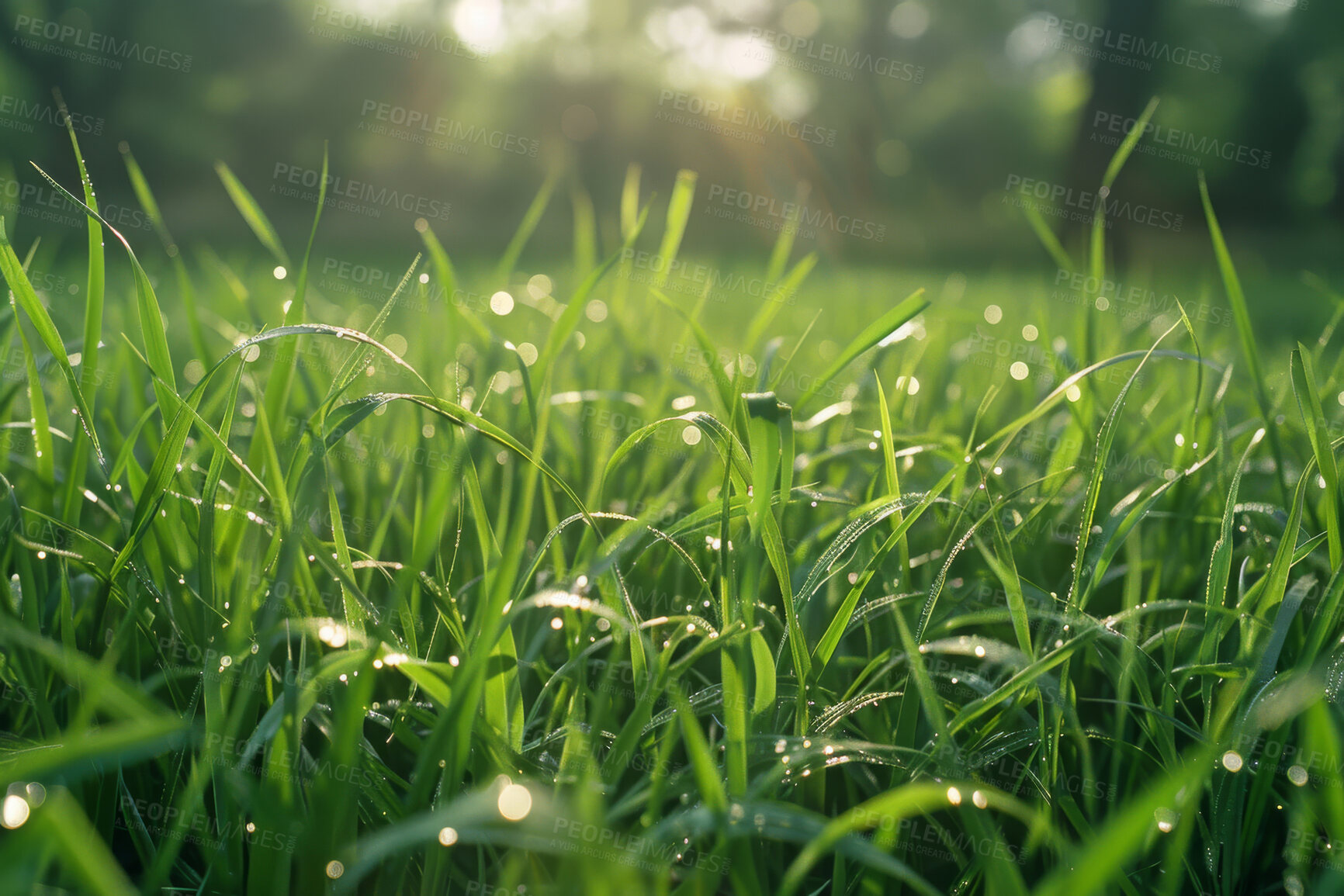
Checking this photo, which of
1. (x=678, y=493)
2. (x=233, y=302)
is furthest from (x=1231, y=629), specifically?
(x=233, y=302)

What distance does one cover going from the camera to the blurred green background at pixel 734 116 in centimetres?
985

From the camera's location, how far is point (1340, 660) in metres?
0.55

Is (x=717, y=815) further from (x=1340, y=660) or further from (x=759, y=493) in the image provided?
(x=1340, y=660)

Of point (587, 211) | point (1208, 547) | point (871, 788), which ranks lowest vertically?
point (871, 788)

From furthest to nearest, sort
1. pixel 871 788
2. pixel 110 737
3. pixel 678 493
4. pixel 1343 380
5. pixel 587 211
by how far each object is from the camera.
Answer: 1. pixel 587 211
2. pixel 1343 380
3. pixel 678 493
4. pixel 871 788
5. pixel 110 737

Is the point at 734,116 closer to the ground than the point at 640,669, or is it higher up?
higher up

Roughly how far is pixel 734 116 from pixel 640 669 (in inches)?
116

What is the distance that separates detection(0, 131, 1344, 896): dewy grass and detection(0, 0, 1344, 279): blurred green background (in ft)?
8.79

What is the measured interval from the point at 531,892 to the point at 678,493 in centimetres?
56

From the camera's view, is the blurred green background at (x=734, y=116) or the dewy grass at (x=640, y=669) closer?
the dewy grass at (x=640, y=669)

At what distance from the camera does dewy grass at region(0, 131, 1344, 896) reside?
0.40m

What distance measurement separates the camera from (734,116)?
308cm

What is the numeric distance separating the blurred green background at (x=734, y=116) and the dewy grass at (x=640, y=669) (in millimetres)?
2678

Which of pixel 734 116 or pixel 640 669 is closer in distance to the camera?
pixel 640 669
